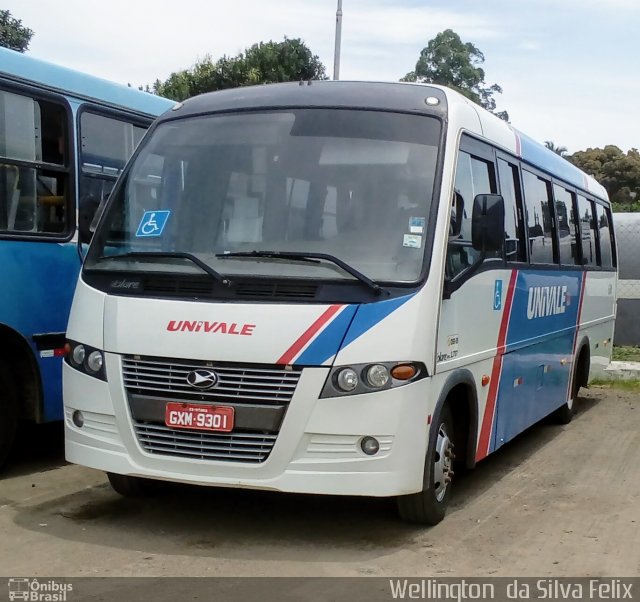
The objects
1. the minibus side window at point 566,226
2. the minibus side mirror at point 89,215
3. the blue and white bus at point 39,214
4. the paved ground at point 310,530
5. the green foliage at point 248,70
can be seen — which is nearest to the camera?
the paved ground at point 310,530

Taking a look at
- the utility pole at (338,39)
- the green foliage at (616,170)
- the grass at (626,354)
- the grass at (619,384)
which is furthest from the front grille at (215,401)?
the green foliage at (616,170)

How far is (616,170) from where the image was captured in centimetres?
5972

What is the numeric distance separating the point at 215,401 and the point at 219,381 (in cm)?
11

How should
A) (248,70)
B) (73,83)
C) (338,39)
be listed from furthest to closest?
(248,70) < (338,39) < (73,83)

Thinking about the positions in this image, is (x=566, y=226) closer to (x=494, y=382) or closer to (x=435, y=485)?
(x=494, y=382)

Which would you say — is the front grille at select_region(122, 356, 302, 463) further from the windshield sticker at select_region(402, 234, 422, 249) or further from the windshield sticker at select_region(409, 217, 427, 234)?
the windshield sticker at select_region(409, 217, 427, 234)

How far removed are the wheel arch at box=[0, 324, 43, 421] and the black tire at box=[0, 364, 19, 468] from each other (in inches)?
3.5

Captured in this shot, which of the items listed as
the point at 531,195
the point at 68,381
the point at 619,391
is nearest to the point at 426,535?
the point at 68,381

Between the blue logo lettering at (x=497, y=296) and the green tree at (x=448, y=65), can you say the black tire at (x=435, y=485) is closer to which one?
the blue logo lettering at (x=497, y=296)

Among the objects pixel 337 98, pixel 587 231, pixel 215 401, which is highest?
pixel 337 98

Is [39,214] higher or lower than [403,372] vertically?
higher

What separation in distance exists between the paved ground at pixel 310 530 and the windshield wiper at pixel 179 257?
1.51 metres

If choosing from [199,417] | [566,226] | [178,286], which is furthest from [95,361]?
[566,226]

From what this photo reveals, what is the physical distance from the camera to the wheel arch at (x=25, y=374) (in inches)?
280
